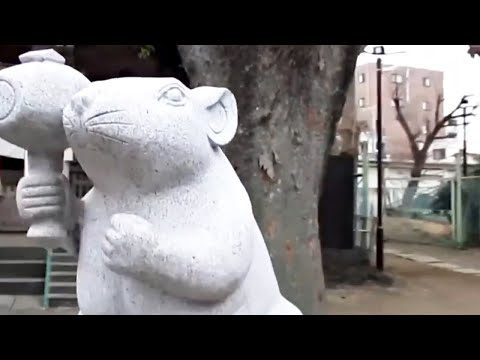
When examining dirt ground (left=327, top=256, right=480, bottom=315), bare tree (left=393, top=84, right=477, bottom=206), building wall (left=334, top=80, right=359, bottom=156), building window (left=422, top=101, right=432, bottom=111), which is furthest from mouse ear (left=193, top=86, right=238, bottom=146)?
building window (left=422, top=101, right=432, bottom=111)

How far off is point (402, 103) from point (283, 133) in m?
16.8

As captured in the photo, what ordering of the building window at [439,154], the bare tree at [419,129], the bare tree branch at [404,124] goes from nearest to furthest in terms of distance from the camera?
the bare tree at [419,129], the bare tree branch at [404,124], the building window at [439,154]

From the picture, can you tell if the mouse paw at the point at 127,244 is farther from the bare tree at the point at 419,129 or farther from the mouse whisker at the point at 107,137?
the bare tree at the point at 419,129

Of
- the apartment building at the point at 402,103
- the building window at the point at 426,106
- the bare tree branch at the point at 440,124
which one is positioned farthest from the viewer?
the building window at the point at 426,106

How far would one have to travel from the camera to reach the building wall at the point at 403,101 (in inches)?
734

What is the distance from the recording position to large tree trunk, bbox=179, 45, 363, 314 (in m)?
3.09

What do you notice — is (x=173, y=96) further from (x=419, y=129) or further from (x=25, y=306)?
(x=419, y=129)

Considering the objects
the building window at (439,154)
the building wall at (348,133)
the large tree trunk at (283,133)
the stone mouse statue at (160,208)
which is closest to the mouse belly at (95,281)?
the stone mouse statue at (160,208)

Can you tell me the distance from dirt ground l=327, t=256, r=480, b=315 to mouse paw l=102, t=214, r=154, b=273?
4.21m

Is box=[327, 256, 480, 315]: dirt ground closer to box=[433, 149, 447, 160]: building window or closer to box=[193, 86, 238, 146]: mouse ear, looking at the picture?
box=[193, 86, 238, 146]: mouse ear

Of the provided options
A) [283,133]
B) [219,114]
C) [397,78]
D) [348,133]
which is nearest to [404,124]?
[397,78]

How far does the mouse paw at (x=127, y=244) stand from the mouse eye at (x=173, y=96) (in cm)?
29

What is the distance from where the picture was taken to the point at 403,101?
19281mm
